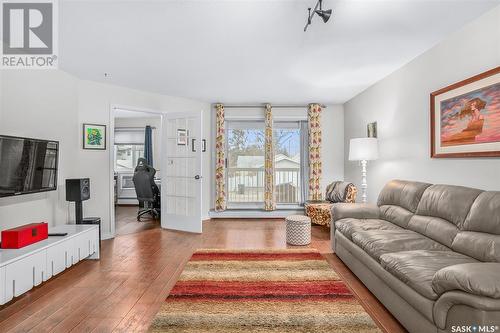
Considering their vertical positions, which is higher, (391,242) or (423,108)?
(423,108)

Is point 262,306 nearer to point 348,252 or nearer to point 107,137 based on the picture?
point 348,252

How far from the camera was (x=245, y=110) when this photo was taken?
19.0 ft

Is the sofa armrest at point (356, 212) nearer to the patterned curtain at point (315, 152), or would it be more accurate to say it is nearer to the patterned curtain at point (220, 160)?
the patterned curtain at point (315, 152)

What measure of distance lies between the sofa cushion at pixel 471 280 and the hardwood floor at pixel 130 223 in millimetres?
4531

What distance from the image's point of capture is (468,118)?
2500mm

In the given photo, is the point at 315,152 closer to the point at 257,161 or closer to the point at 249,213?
the point at 257,161

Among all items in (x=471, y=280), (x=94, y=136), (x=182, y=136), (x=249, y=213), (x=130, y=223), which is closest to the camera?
(x=471, y=280)

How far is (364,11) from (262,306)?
8.79ft

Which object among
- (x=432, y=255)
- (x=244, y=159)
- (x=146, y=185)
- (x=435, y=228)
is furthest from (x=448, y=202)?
(x=146, y=185)

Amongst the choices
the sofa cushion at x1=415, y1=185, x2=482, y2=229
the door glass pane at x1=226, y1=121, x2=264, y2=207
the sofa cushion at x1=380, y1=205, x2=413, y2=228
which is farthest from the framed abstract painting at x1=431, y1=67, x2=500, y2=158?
the door glass pane at x1=226, y1=121, x2=264, y2=207

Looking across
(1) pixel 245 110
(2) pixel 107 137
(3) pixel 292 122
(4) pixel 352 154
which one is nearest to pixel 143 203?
(2) pixel 107 137

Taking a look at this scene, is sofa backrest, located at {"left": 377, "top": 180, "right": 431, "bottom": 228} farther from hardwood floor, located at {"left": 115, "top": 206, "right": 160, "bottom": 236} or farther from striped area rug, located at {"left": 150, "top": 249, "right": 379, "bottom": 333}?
hardwood floor, located at {"left": 115, "top": 206, "right": 160, "bottom": 236}

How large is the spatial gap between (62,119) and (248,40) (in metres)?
2.89

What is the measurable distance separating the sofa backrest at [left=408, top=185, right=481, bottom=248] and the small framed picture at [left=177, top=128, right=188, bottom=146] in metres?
3.70
